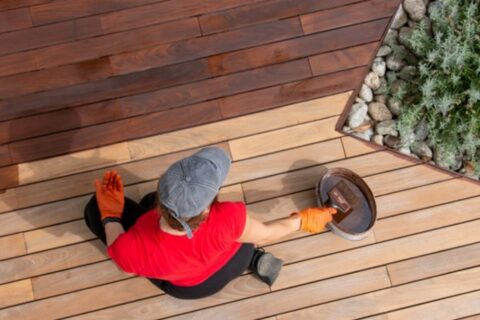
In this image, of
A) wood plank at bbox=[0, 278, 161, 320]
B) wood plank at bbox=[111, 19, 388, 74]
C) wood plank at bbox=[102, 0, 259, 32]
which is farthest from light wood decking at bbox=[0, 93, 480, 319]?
wood plank at bbox=[102, 0, 259, 32]

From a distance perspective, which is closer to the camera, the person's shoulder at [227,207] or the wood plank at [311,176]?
the person's shoulder at [227,207]

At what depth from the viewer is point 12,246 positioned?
2855mm

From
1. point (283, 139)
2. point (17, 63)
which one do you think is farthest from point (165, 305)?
point (17, 63)

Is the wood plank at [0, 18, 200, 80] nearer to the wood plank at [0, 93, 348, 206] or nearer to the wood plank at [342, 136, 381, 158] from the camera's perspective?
the wood plank at [0, 93, 348, 206]

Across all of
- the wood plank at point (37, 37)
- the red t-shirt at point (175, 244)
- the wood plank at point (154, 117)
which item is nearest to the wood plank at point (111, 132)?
the wood plank at point (154, 117)

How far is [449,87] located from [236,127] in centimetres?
115

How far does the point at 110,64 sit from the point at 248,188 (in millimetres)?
1043

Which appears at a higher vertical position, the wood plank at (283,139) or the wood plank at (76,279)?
the wood plank at (283,139)

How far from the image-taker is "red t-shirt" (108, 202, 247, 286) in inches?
78.1

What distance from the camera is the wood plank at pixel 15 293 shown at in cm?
280

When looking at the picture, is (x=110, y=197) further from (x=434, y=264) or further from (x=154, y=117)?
(x=434, y=264)

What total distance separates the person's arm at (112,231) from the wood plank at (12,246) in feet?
2.23

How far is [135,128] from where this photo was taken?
3008 millimetres

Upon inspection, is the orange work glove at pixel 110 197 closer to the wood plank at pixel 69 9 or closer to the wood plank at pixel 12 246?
the wood plank at pixel 12 246
